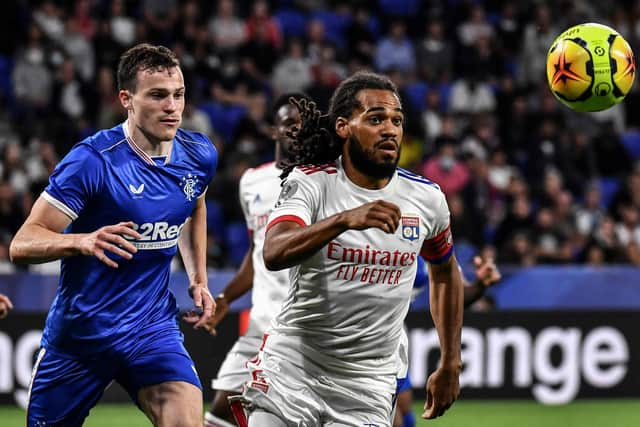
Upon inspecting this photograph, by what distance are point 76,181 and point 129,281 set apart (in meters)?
0.59

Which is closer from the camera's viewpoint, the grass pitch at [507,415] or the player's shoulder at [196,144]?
the player's shoulder at [196,144]

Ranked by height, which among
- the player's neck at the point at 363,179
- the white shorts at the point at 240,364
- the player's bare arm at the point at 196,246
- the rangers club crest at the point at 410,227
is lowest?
the white shorts at the point at 240,364

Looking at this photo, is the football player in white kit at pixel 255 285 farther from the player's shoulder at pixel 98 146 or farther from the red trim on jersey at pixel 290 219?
the red trim on jersey at pixel 290 219

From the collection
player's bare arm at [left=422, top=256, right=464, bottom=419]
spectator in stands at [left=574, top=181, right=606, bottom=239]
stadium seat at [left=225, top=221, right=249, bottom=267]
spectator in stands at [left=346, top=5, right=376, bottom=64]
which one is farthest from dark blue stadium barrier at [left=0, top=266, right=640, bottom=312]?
player's bare arm at [left=422, top=256, right=464, bottom=419]

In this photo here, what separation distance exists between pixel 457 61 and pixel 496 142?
6.13ft

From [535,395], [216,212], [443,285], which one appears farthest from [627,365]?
[443,285]

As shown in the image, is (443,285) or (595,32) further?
(595,32)

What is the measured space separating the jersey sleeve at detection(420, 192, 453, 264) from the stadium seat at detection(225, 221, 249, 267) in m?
7.81

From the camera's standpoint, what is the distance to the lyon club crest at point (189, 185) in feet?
18.7

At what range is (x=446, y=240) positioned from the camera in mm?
5277

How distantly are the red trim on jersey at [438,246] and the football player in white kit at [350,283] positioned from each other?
27mm

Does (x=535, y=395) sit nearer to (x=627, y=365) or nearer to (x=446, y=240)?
(x=627, y=365)

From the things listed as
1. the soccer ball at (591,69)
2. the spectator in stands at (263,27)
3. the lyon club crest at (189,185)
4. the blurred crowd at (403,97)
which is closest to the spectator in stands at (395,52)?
the blurred crowd at (403,97)

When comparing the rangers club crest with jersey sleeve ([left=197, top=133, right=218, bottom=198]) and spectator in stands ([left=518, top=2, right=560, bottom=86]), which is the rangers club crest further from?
spectator in stands ([left=518, top=2, right=560, bottom=86])
